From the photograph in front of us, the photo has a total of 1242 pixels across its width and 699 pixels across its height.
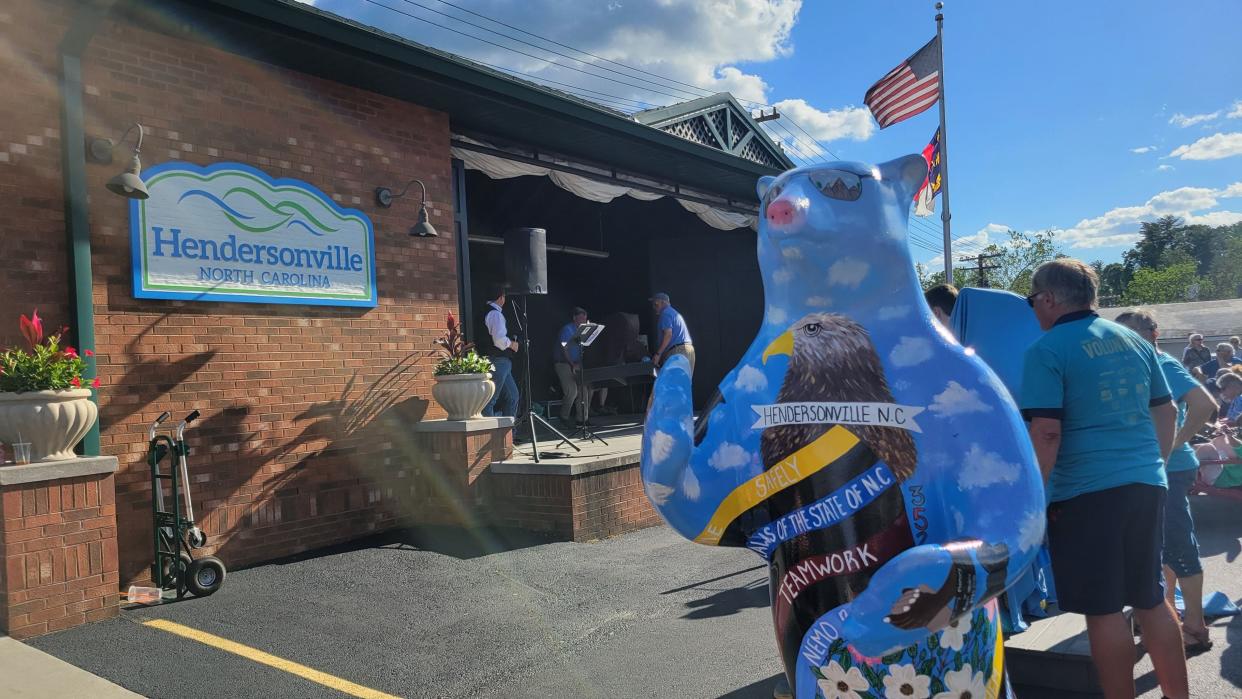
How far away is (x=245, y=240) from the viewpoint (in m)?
5.94

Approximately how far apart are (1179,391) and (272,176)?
6009 mm

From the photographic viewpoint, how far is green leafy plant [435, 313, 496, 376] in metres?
6.77

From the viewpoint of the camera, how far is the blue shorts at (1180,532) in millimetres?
3682

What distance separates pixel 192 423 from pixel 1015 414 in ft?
18.0

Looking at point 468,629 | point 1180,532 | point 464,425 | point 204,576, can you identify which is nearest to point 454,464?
point 464,425

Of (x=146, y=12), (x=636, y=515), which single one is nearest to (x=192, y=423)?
(x=146, y=12)

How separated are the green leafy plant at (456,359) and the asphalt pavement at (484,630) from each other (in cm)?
149

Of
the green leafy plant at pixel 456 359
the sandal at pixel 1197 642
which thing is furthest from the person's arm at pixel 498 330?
the sandal at pixel 1197 642

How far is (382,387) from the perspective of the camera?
677 cm

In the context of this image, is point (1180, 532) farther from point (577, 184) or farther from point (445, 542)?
point (577, 184)

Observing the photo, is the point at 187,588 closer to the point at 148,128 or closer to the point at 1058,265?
the point at 148,128

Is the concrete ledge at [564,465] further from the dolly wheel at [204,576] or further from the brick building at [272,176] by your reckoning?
the dolly wheel at [204,576]

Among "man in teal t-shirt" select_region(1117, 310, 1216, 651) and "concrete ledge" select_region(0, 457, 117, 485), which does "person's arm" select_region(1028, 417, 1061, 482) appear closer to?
"man in teal t-shirt" select_region(1117, 310, 1216, 651)

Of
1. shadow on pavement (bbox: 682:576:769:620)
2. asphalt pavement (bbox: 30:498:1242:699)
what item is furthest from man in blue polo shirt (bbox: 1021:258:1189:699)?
shadow on pavement (bbox: 682:576:769:620)
